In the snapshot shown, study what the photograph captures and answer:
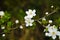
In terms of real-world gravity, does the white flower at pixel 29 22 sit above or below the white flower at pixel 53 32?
above

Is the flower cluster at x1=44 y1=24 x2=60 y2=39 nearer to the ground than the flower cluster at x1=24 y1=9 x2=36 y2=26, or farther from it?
nearer to the ground

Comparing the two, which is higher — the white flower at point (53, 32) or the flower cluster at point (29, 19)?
the flower cluster at point (29, 19)

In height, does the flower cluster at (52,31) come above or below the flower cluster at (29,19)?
below

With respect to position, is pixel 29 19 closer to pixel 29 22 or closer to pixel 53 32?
pixel 29 22

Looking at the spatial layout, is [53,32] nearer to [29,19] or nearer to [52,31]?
[52,31]

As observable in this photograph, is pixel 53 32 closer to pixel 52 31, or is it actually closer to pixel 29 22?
pixel 52 31

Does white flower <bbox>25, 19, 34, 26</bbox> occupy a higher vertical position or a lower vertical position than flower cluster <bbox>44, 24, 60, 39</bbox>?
higher

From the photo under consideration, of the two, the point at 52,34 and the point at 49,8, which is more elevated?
the point at 49,8

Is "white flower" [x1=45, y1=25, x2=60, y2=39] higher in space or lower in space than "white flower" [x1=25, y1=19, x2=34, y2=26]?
lower

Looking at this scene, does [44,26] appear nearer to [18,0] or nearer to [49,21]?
[49,21]

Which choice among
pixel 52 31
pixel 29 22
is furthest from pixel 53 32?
pixel 29 22

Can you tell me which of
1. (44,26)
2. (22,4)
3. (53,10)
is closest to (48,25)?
(44,26)
